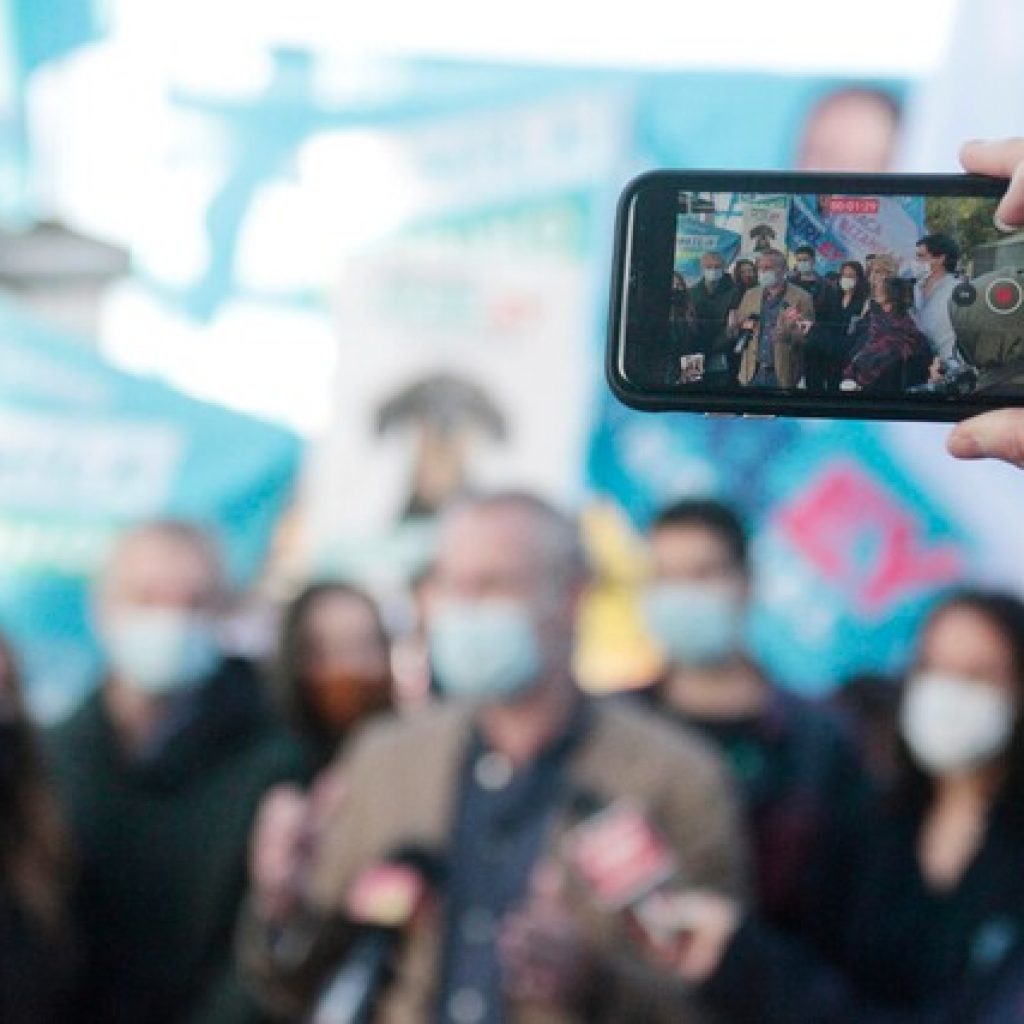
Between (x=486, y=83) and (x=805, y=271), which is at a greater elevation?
(x=486, y=83)

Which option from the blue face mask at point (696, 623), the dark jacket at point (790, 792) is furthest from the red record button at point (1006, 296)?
the blue face mask at point (696, 623)

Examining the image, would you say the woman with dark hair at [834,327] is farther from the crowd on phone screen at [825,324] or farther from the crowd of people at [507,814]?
the crowd of people at [507,814]

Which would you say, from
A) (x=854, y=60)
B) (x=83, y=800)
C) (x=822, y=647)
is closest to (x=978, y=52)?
(x=854, y=60)

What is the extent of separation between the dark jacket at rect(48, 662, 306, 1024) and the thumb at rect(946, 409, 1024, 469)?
2388 mm

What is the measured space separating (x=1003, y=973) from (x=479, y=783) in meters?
0.69

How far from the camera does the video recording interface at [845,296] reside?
937mm

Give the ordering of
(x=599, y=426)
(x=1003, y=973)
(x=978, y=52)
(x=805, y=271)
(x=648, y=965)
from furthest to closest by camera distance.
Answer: (x=599, y=426) < (x=978, y=52) < (x=648, y=965) < (x=1003, y=973) < (x=805, y=271)

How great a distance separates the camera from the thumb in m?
0.86

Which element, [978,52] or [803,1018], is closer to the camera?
[803,1018]

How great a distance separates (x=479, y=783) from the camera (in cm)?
273

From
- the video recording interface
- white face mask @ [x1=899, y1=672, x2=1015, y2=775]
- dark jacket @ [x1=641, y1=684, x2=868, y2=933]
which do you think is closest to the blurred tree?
the video recording interface

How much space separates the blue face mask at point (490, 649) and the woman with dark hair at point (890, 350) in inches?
73.8

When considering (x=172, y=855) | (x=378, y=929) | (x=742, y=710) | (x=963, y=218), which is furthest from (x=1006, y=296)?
(x=172, y=855)

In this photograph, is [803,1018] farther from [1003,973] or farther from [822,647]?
[822,647]
